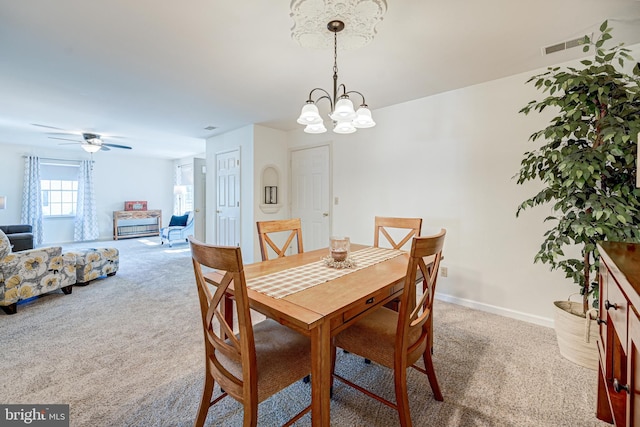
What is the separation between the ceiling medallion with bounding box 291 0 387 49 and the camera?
1.48m

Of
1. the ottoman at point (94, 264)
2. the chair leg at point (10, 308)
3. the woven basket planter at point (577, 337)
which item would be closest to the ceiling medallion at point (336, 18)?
the woven basket planter at point (577, 337)

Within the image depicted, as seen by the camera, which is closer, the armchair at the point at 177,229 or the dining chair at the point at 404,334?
the dining chair at the point at 404,334

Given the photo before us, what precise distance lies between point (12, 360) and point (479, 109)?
4385 mm

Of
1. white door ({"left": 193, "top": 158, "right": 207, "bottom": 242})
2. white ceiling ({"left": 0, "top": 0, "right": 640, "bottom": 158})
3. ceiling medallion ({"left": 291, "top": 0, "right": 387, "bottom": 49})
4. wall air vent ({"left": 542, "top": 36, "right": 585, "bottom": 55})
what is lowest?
white door ({"left": 193, "top": 158, "right": 207, "bottom": 242})

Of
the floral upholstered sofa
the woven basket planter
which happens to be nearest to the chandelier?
the woven basket planter

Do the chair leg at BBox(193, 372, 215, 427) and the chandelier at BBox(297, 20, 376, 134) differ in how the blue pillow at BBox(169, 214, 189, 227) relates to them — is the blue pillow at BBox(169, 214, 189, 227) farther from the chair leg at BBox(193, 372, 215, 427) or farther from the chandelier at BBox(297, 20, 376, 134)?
the chair leg at BBox(193, 372, 215, 427)

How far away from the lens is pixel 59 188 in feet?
22.4

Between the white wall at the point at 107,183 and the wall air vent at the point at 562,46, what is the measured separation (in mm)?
8722

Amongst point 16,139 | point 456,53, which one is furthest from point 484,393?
point 16,139

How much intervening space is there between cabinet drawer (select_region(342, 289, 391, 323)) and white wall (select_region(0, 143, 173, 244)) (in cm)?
840

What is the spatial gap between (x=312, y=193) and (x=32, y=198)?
6573mm
